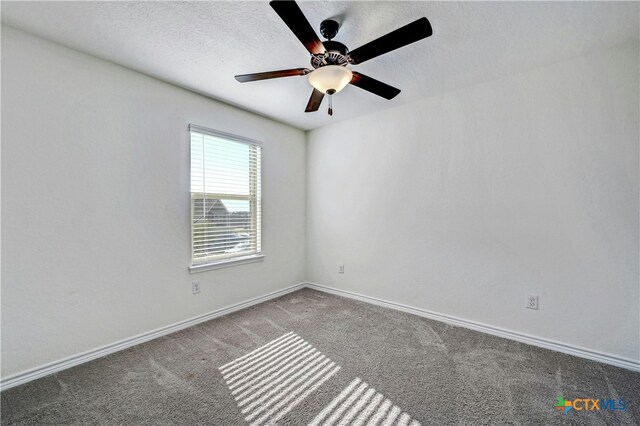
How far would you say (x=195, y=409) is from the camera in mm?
1591

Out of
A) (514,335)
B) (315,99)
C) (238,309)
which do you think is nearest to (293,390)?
(238,309)

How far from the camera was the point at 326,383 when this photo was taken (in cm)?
183

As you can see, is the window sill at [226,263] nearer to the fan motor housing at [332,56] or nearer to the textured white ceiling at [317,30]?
the textured white ceiling at [317,30]

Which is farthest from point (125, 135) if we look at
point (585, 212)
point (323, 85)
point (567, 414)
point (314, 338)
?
point (585, 212)

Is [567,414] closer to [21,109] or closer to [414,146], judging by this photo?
[414,146]

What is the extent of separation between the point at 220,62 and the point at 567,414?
10.8ft

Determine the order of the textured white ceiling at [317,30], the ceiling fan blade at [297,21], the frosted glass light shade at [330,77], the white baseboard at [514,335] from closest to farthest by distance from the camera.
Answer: the ceiling fan blade at [297,21]
the textured white ceiling at [317,30]
the frosted glass light shade at [330,77]
the white baseboard at [514,335]

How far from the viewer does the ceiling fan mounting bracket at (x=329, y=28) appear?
1.72 metres

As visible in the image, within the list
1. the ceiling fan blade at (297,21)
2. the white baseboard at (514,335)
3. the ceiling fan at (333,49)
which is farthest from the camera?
the white baseboard at (514,335)

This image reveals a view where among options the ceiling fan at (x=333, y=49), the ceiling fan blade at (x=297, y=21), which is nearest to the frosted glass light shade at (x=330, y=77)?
the ceiling fan at (x=333, y=49)

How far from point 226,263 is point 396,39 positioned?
2.57 m

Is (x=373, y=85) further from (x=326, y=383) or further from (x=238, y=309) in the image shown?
(x=238, y=309)

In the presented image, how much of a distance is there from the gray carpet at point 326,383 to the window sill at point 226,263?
1.93 feet

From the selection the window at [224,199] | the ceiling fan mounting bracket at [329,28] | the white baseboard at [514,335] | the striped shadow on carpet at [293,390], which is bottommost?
the striped shadow on carpet at [293,390]
